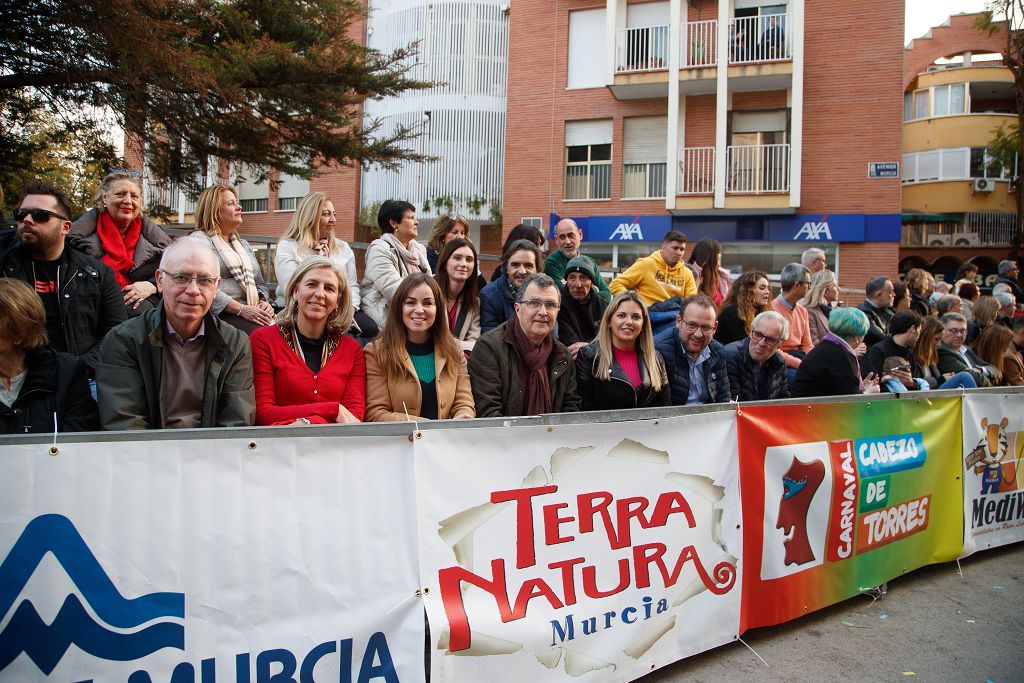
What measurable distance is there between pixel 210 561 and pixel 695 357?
365cm

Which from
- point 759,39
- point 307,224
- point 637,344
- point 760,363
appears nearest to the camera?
point 637,344

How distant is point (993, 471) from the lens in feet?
19.6

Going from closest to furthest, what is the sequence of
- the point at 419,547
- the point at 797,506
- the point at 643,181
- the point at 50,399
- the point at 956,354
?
the point at 419,547
the point at 50,399
the point at 797,506
the point at 956,354
the point at 643,181

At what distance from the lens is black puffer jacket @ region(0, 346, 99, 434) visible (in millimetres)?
2996

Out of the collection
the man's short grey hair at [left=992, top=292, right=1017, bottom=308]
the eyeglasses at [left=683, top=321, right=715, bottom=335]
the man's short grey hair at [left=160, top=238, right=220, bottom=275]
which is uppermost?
the man's short grey hair at [left=160, top=238, right=220, bottom=275]

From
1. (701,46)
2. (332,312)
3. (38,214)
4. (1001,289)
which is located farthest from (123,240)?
(701,46)

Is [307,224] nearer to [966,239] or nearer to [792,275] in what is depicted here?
[792,275]

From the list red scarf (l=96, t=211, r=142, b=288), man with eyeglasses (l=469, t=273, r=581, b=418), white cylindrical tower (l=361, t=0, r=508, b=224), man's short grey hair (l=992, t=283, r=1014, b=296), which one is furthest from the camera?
white cylindrical tower (l=361, t=0, r=508, b=224)

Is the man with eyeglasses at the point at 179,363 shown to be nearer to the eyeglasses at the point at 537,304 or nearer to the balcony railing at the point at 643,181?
the eyeglasses at the point at 537,304

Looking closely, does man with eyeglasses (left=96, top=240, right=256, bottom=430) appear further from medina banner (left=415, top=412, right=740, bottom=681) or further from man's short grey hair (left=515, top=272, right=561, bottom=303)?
man's short grey hair (left=515, top=272, right=561, bottom=303)

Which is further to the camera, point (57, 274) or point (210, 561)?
point (57, 274)

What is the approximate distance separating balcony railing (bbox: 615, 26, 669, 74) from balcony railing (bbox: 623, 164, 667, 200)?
2805mm

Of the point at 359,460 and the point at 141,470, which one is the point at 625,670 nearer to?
the point at 359,460

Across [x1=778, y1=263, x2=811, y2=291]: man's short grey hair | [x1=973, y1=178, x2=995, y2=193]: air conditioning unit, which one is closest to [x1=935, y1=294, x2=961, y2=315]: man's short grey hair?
[x1=778, y1=263, x2=811, y2=291]: man's short grey hair
